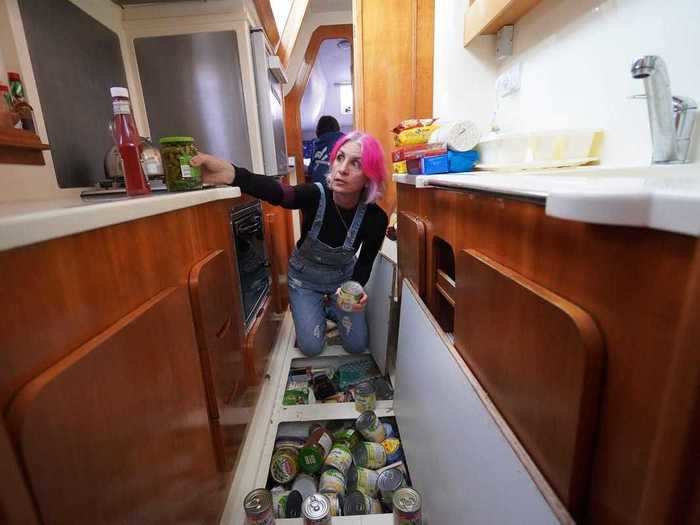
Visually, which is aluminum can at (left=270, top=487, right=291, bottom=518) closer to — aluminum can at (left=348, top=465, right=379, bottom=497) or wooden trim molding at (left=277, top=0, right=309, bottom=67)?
aluminum can at (left=348, top=465, right=379, bottom=497)

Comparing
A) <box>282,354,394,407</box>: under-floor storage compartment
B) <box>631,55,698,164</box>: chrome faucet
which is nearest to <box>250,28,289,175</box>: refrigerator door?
<box>282,354,394,407</box>: under-floor storage compartment

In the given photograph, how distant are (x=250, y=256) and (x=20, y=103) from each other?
0.81 meters

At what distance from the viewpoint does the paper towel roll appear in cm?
111

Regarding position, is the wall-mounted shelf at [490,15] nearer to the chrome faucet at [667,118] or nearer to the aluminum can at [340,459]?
the chrome faucet at [667,118]

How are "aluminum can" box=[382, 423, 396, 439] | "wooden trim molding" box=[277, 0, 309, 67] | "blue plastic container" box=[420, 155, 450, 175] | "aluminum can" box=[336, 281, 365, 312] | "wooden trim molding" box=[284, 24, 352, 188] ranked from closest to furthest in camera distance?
"blue plastic container" box=[420, 155, 450, 175]
"aluminum can" box=[382, 423, 396, 439]
"aluminum can" box=[336, 281, 365, 312]
"wooden trim molding" box=[277, 0, 309, 67]
"wooden trim molding" box=[284, 24, 352, 188]

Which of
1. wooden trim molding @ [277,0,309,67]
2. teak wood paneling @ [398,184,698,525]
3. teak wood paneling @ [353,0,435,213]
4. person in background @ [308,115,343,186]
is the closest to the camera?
teak wood paneling @ [398,184,698,525]

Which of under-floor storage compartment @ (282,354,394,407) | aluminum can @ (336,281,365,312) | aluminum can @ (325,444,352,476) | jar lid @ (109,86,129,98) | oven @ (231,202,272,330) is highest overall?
jar lid @ (109,86,129,98)

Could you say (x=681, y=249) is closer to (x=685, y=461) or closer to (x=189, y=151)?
(x=685, y=461)

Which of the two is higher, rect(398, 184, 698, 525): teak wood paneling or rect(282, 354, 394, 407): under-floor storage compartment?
rect(398, 184, 698, 525): teak wood paneling

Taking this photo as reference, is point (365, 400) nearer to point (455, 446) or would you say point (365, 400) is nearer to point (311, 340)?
point (311, 340)

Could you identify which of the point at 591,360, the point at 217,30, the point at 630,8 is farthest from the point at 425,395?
the point at 217,30

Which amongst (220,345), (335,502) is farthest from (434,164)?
(335,502)

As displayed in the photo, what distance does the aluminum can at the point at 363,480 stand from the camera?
107 centimetres

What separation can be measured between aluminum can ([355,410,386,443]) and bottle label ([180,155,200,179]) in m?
0.99
